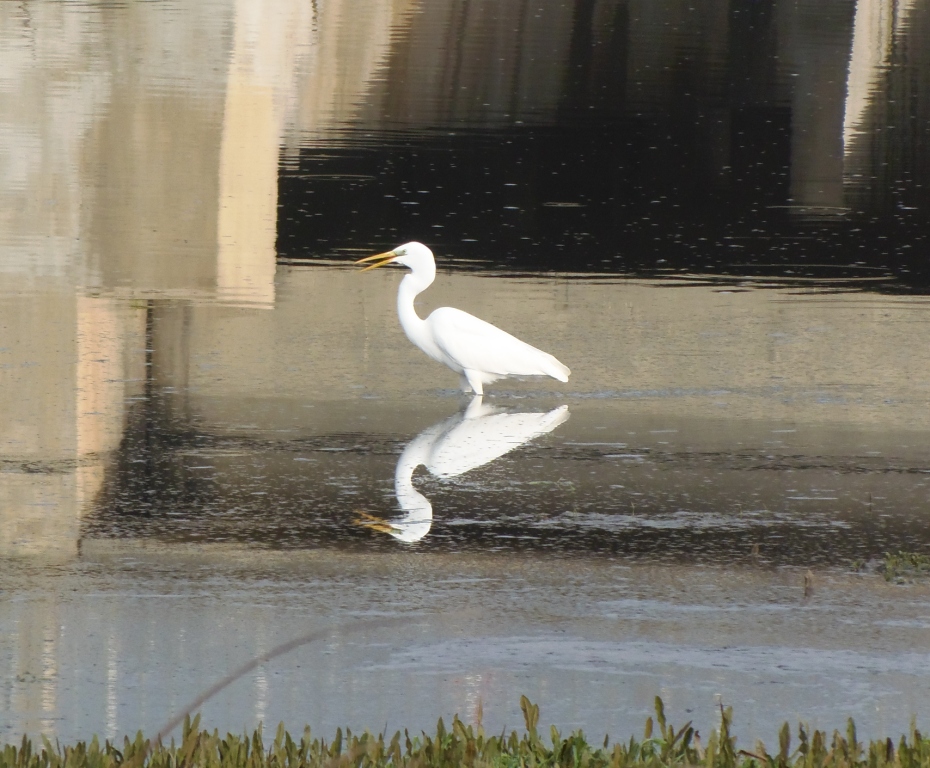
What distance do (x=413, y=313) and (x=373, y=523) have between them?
306 cm

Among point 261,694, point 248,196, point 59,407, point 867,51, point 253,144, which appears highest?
point 867,51

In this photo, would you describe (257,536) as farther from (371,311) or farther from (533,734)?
(371,311)

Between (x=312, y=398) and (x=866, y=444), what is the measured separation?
3.04 m

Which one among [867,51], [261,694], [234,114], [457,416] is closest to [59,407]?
[457,416]

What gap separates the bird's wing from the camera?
9.52 metres

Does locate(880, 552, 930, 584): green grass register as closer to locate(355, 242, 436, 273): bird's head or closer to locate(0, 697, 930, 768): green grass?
locate(0, 697, 930, 768): green grass

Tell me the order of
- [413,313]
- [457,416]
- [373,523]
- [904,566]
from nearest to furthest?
[904,566]
[373,523]
[457,416]
[413,313]

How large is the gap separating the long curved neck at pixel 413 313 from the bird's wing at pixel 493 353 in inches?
9.0

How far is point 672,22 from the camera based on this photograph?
32.8 m

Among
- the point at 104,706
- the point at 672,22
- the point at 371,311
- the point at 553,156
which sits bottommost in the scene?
the point at 104,706

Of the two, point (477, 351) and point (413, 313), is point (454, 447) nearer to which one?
point (477, 351)

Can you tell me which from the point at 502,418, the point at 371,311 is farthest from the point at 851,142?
the point at 502,418

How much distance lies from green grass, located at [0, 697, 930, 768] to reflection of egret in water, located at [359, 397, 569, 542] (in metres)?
2.60

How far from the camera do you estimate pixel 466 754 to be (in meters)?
4.21
